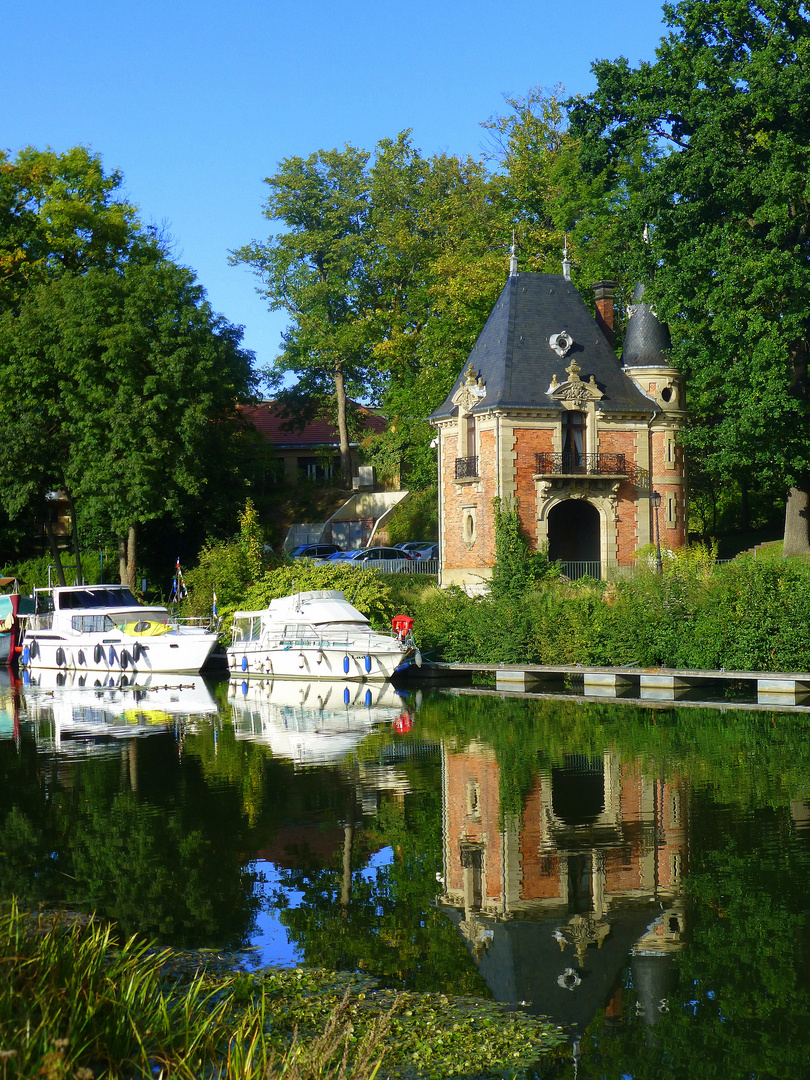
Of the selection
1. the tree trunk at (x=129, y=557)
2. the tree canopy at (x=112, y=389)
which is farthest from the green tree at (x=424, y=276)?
the tree trunk at (x=129, y=557)

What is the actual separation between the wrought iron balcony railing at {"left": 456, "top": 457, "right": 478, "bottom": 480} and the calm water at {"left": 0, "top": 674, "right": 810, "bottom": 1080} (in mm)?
20592

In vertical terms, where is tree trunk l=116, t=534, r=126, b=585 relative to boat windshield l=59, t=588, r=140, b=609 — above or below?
above

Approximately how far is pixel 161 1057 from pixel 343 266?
55826mm

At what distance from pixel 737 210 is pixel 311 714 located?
22.8m

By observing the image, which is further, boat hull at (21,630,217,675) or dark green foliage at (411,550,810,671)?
boat hull at (21,630,217,675)

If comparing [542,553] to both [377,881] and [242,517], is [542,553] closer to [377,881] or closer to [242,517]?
[242,517]

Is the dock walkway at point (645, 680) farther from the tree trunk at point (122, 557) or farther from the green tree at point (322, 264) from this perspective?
the green tree at point (322, 264)

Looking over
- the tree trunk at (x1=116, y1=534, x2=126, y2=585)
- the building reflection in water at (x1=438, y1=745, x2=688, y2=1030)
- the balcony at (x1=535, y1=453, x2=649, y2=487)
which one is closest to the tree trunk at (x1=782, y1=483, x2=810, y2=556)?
the balcony at (x1=535, y1=453, x2=649, y2=487)

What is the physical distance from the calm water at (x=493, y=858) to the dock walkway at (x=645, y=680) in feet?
5.94

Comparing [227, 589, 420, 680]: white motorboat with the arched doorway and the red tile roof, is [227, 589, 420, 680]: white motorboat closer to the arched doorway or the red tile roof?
the arched doorway

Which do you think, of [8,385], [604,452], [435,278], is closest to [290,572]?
[604,452]

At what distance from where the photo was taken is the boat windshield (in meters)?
41.5

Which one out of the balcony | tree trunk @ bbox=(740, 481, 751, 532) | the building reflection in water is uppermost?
the balcony

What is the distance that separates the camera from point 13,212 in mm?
53156
